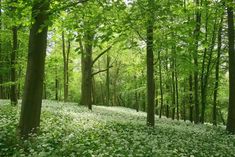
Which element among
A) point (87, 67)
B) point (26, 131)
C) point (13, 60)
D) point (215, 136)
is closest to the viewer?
point (26, 131)

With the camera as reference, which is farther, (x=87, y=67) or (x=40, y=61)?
(x=87, y=67)

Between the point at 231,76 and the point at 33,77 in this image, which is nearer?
the point at 33,77

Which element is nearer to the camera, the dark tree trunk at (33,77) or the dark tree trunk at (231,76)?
the dark tree trunk at (33,77)

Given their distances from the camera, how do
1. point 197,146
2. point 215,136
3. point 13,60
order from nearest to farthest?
point 197,146 → point 215,136 → point 13,60

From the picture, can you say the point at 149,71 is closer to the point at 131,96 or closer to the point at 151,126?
the point at 151,126

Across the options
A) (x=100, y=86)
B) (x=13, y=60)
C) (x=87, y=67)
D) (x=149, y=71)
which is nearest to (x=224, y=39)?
(x=87, y=67)

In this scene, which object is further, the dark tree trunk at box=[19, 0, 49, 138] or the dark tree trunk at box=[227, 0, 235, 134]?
the dark tree trunk at box=[227, 0, 235, 134]

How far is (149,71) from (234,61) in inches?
193

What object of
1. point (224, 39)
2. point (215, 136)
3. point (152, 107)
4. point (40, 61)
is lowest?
point (215, 136)

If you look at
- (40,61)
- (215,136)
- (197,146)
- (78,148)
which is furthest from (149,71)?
(78,148)

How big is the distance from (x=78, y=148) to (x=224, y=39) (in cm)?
2503

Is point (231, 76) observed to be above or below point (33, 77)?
above

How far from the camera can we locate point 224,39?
99.5 ft

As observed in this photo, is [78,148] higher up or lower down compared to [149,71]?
lower down
